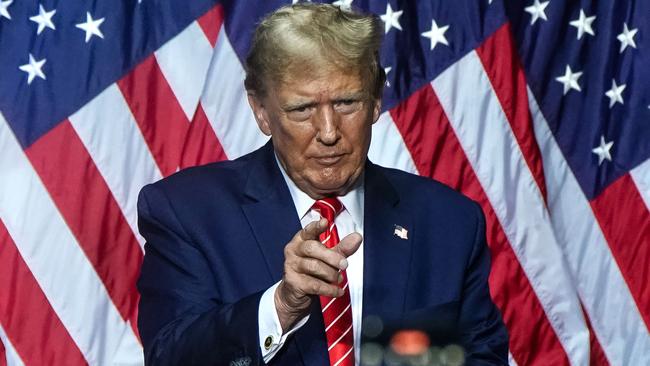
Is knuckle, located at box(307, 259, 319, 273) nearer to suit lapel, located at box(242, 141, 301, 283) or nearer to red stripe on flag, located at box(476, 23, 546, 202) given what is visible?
suit lapel, located at box(242, 141, 301, 283)

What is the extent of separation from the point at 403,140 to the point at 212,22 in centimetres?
80

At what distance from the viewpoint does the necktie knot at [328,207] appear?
2576 millimetres

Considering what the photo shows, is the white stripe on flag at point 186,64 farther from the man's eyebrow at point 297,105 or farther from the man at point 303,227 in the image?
the man's eyebrow at point 297,105

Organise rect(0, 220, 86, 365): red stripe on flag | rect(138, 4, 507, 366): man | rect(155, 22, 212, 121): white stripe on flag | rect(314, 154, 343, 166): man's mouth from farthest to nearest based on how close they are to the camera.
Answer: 1. rect(155, 22, 212, 121): white stripe on flag
2. rect(0, 220, 86, 365): red stripe on flag
3. rect(314, 154, 343, 166): man's mouth
4. rect(138, 4, 507, 366): man

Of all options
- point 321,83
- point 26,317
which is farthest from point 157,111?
point 321,83

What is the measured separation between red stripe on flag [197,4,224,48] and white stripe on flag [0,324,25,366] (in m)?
1.23

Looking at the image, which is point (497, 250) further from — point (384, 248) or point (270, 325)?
point (270, 325)

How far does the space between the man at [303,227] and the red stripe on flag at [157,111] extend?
4.85ft

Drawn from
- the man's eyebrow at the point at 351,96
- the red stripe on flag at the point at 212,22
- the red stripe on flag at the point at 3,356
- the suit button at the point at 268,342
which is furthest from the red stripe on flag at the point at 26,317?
the suit button at the point at 268,342

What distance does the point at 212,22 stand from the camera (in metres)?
4.32

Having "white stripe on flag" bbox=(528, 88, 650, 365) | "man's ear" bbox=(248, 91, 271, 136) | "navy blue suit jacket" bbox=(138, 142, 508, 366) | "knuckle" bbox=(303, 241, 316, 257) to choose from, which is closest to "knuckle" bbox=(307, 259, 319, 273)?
"knuckle" bbox=(303, 241, 316, 257)

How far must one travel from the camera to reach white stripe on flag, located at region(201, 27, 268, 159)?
166 inches

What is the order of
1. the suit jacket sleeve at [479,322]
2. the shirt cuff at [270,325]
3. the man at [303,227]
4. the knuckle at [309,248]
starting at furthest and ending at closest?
the suit jacket sleeve at [479,322]
the man at [303,227]
the shirt cuff at [270,325]
the knuckle at [309,248]

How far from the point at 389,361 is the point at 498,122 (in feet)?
6.61
